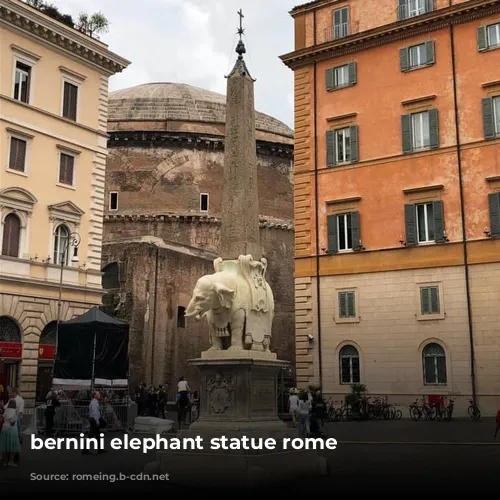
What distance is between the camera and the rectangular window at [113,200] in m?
37.7

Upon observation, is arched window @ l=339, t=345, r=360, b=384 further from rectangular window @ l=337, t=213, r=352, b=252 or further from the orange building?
rectangular window @ l=337, t=213, r=352, b=252

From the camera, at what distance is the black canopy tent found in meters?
18.9

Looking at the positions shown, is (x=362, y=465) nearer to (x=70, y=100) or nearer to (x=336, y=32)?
(x=336, y=32)

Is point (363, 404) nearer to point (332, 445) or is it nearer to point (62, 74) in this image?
point (332, 445)

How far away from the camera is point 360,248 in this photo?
23.4 meters

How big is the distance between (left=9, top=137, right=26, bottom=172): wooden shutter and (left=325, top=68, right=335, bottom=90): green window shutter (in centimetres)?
1040

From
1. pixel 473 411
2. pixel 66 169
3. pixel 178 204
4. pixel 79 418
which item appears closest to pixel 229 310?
pixel 79 418

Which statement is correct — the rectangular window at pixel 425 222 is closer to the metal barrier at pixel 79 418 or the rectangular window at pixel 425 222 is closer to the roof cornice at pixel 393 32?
the roof cornice at pixel 393 32

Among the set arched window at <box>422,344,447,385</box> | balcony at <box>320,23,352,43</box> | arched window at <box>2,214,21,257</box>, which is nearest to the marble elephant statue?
arched window at <box>422,344,447,385</box>

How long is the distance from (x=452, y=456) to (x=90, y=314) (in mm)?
10250

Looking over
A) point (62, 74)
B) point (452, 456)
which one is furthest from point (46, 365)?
point (452, 456)

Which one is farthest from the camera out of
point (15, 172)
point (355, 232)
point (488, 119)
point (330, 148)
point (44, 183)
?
point (330, 148)

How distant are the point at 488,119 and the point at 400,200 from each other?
3542 mm

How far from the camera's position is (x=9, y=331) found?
2272cm
